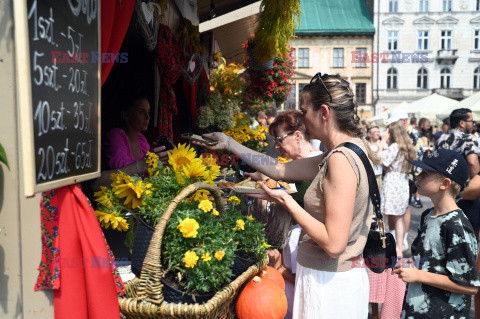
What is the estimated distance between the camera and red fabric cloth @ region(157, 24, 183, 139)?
13.4 ft

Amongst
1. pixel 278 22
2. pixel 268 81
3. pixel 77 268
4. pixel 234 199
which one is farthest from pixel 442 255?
pixel 268 81

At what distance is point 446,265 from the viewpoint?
93.6 inches

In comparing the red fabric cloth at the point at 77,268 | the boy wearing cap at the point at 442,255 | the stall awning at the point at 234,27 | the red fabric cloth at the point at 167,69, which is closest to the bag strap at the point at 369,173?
the boy wearing cap at the point at 442,255

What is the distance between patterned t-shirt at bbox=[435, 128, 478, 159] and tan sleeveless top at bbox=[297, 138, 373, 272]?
3350 mm

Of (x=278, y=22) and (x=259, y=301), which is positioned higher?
(x=278, y=22)

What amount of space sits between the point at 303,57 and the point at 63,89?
40880 millimetres

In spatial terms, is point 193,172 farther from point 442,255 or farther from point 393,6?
point 393,6

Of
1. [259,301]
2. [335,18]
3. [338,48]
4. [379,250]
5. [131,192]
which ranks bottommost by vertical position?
[259,301]

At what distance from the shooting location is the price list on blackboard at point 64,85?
139 cm

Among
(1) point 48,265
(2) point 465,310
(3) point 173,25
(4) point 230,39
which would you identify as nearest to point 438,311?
(2) point 465,310

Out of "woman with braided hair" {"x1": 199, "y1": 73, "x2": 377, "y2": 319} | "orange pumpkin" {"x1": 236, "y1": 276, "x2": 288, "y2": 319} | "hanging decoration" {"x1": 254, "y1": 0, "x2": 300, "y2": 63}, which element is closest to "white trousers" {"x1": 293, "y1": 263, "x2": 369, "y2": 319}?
"woman with braided hair" {"x1": 199, "y1": 73, "x2": 377, "y2": 319}

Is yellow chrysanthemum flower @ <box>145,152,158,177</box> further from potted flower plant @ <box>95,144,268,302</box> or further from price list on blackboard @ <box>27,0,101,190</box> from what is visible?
price list on blackboard @ <box>27,0,101,190</box>

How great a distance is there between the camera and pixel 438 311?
2.40 metres

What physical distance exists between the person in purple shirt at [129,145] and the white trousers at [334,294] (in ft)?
4.46
